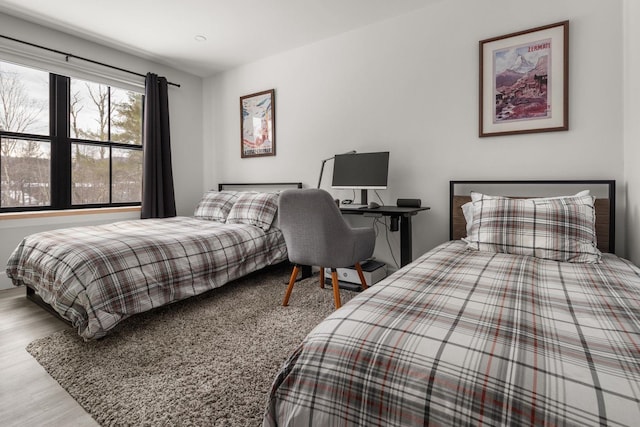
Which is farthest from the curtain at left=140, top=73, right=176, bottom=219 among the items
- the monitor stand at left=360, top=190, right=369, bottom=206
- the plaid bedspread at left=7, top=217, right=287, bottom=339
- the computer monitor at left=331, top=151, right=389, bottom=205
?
the monitor stand at left=360, top=190, right=369, bottom=206

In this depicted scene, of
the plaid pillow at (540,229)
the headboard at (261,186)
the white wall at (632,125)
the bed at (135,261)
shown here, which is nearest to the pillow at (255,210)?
the bed at (135,261)

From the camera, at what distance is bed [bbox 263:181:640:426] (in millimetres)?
638

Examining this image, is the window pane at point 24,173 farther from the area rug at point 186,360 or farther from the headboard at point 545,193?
the headboard at point 545,193

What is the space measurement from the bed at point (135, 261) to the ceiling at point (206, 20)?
63.3 inches

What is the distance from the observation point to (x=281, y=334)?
6.44 ft

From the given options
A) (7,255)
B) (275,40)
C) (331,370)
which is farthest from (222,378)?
(275,40)

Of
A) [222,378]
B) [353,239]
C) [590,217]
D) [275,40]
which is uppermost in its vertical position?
[275,40]

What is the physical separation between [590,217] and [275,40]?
3073mm

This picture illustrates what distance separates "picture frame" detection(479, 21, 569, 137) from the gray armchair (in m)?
1.35

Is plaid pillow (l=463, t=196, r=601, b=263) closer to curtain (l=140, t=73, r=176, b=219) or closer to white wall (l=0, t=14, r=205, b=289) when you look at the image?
curtain (l=140, t=73, r=176, b=219)

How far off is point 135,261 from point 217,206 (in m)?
1.47

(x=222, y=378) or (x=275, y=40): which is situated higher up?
(x=275, y=40)

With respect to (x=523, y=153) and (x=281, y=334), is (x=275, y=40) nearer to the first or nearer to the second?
(x=523, y=153)

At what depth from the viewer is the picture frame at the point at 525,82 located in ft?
7.39
